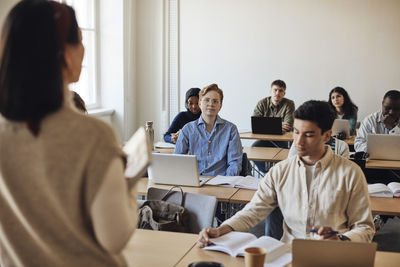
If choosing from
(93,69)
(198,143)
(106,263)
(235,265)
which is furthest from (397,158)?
(93,69)

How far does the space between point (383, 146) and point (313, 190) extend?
2.21 metres

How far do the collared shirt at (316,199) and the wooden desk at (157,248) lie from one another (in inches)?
10.1

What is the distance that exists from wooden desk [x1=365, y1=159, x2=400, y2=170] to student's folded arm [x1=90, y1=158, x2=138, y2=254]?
3.49 m

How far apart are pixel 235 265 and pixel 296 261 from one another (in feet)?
0.99

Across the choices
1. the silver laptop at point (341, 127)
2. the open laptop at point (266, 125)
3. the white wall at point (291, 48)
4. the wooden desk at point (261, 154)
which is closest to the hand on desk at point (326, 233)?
the wooden desk at point (261, 154)

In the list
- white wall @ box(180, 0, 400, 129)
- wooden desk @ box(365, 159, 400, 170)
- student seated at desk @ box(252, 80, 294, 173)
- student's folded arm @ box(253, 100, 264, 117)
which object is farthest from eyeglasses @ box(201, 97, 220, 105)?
white wall @ box(180, 0, 400, 129)

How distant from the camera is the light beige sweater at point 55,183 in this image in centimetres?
110

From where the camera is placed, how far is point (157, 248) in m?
2.26

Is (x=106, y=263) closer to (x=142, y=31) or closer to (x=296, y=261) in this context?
(x=296, y=261)

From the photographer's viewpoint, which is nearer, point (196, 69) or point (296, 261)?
point (296, 261)

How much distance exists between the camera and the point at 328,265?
180cm

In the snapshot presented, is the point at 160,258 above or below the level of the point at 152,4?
below

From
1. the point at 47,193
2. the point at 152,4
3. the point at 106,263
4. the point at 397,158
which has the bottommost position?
the point at 397,158

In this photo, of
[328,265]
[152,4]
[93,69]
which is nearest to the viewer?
[328,265]
